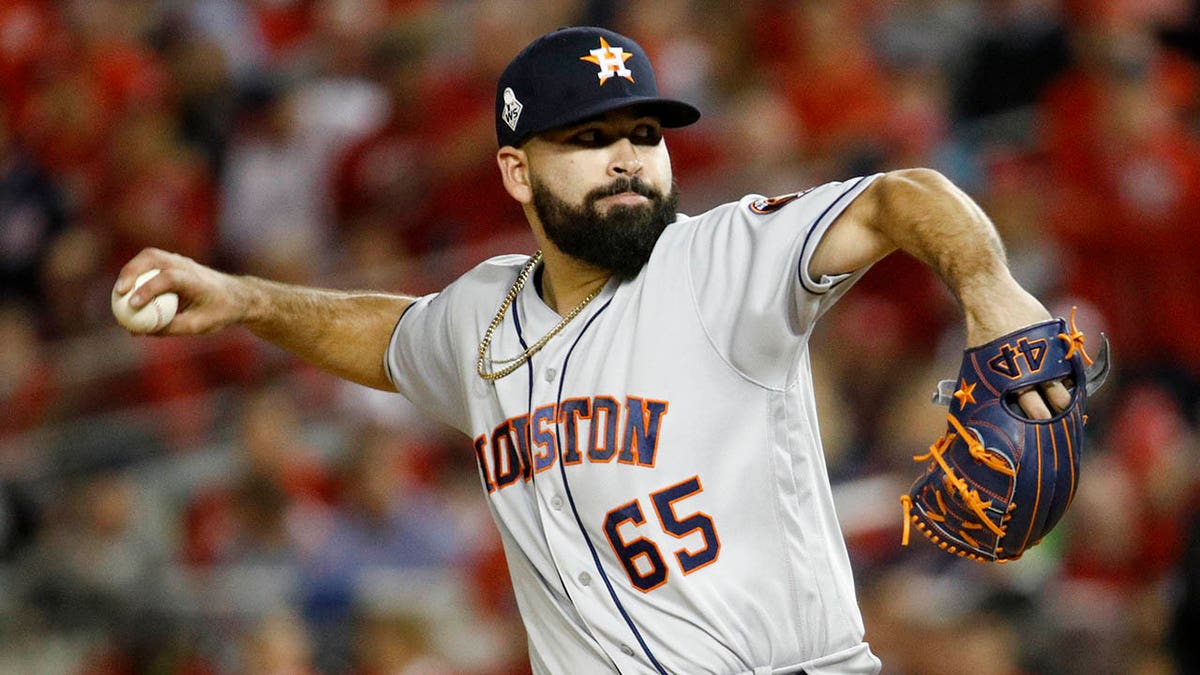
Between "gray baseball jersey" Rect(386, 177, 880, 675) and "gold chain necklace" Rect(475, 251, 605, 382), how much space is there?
109mm

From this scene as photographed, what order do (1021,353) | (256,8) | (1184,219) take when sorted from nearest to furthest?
(1021,353) → (1184,219) → (256,8)

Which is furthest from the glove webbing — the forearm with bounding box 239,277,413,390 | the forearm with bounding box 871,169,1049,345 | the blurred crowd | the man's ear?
the blurred crowd

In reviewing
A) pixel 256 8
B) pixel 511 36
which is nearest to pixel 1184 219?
pixel 511 36

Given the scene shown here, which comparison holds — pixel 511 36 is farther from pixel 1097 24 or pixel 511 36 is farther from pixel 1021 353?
pixel 1021 353

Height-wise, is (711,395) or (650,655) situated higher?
(711,395)

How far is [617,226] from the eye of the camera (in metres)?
2.85

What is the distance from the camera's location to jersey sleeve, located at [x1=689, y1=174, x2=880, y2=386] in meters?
2.53

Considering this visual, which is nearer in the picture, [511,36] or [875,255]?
[875,255]

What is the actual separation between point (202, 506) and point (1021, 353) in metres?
4.63

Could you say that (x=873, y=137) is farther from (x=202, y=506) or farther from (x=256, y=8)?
(x=256, y=8)

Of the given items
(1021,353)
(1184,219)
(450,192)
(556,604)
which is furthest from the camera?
(450,192)

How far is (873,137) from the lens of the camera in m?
5.81

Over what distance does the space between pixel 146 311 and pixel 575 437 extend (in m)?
0.90

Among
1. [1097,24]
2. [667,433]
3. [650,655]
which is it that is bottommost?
[650,655]
